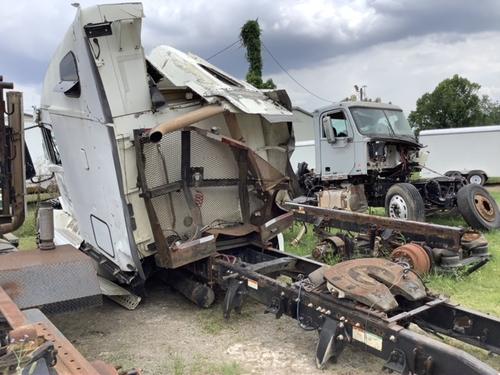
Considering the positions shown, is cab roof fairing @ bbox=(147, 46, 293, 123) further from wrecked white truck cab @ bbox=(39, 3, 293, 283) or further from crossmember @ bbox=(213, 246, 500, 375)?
crossmember @ bbox=(213, 246, 500, 375)

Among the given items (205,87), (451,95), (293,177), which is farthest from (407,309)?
(451,95)

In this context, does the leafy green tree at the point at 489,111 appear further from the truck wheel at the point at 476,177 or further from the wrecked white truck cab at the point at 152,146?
the wrecked white truck cab at the point at 152,146

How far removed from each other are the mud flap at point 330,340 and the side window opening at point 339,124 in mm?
7124

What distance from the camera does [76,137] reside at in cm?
470

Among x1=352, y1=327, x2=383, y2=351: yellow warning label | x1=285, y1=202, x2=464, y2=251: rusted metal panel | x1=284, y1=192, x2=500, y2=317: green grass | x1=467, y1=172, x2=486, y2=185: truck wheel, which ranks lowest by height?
x1=467, y1=172, x2=486, y2=185: truck wheel

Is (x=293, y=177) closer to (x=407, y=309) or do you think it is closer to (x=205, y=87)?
(x=205, y=87)

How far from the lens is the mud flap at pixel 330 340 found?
3.27 metres

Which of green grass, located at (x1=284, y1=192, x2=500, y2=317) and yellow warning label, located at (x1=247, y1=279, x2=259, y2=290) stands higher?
yellow warning label, located at (x1=247, y1=279, x2=259, y2=290)

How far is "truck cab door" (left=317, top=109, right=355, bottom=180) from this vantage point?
9898 millimetres

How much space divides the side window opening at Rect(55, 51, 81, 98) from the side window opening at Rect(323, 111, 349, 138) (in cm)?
645

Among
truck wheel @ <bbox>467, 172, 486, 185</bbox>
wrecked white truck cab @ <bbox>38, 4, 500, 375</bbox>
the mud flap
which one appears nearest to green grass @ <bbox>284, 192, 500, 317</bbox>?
wrecked white truck cab @ <bbox>38, 4, 500, 375</bbox>

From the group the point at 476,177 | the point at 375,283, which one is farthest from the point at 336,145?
the point at 476,177

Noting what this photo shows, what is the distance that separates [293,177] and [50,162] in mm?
2858

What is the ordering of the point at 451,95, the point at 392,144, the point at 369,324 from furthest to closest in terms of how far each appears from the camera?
the point at 451,95
the point at 392,144
the point at 369,324
